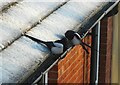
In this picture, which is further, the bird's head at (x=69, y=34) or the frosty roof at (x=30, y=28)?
the bird's head at (x=69, y=34)

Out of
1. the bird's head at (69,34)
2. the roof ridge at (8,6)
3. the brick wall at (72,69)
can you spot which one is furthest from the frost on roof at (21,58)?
the brick wall at (72,69)

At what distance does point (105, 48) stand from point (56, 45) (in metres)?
3.91

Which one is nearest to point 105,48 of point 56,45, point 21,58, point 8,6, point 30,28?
point 8,6

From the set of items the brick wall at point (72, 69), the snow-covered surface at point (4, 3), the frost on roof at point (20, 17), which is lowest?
the brick wall at point (72, 69)

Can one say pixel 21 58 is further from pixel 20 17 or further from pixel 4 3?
pixel 4 3

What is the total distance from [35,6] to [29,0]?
10cm

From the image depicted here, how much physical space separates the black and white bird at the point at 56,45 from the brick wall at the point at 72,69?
160cm

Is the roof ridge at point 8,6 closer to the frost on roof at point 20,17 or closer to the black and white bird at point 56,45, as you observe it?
the frost on roof at point 20,17

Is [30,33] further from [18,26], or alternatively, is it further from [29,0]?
[29,0]

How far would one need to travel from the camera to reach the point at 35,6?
3303 mm

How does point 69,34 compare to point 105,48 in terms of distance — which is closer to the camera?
point 69,34

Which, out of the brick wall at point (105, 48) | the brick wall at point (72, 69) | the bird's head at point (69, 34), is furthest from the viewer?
the brick wall at point (105, 48)

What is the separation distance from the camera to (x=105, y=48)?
6.62 metres

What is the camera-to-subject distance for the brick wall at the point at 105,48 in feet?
21.4
